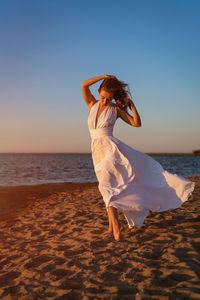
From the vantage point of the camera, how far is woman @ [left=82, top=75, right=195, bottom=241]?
420cm

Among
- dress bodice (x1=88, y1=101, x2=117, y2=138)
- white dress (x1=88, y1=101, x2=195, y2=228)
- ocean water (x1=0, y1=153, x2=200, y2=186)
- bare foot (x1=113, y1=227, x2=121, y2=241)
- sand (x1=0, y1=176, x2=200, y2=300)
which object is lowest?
ocean water (x1=0, y1=153, x2=200, y2=186)

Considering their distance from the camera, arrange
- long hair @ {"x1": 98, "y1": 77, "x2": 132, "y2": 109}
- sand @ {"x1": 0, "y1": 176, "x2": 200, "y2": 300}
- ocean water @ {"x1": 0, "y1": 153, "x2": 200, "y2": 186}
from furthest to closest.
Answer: ocean water @ {"x1": 0, "y1": 153, "x2": 200, "y2": 186}
long hair @ {"x1": 98, "y1": 77, "x2": 132, "y2": 109}
sand @ {"x1": 0, "y1": 176, "x2": 200, "y2": 300}

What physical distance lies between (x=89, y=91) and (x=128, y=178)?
63.9 inches

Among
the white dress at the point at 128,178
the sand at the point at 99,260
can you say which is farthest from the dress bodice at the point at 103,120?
the sand at the point at 99,260

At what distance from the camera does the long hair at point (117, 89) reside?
417cm

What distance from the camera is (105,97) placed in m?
4.33

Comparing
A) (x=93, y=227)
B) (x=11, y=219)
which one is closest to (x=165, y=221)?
(x=93, y=227)

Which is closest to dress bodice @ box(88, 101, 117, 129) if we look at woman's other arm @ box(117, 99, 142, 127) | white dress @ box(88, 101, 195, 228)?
white dress @ box(88, 101, 195, 228)

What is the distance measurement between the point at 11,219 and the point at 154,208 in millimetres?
3923

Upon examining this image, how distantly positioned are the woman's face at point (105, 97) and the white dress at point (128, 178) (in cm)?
9

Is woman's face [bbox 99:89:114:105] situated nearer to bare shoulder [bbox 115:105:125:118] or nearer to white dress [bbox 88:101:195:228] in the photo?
white dress [bbox 88:101:195:228]

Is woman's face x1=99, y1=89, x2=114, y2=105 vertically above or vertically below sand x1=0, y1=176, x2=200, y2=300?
above

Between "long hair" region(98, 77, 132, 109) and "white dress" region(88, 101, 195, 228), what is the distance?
0.15 metres

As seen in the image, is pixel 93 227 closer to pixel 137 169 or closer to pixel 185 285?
pixel 137 169
